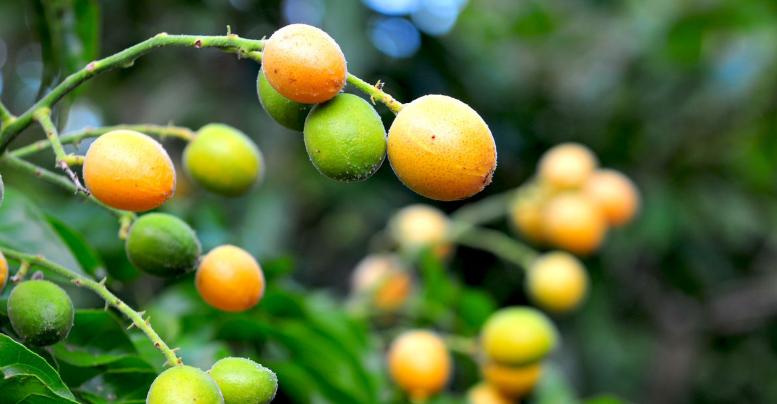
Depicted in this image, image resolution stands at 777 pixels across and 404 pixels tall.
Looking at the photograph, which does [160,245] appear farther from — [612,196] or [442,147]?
[612,196]

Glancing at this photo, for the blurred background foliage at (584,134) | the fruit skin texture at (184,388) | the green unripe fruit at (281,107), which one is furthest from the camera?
the blurred background foliage at (584,134)

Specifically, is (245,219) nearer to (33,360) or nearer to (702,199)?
(702,199)

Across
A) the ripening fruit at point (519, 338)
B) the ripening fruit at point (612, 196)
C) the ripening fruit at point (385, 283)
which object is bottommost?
the ripening fruit at point (519, 338)

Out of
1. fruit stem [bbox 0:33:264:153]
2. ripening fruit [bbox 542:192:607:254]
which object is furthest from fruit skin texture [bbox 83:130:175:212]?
ripening fruit [bbox 542:192:607:254]

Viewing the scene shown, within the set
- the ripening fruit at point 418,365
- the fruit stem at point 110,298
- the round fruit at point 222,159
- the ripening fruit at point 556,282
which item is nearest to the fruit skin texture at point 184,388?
the fruit stem at point 110,298

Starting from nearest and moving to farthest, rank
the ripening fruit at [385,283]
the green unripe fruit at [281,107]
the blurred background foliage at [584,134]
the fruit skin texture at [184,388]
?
the fruit skin texture at [184,388] → the green unripe fruit at [281,107] → the ripening fruit at [385,283] → the blurred background foliage at [584,134]

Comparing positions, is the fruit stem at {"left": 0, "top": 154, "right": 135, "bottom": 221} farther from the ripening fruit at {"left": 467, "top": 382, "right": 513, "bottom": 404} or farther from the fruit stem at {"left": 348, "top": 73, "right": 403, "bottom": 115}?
the ripening fruit at {"left": 467, "top": 382, "right": 513, "bottom": 404}

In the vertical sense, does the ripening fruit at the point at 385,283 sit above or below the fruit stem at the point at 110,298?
above

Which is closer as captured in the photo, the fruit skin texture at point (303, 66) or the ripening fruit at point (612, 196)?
the fruit skin texture at point (303, 66)

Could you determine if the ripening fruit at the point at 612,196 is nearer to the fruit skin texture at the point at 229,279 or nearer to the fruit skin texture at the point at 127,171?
the fruit skin texture at the point at 229,279
